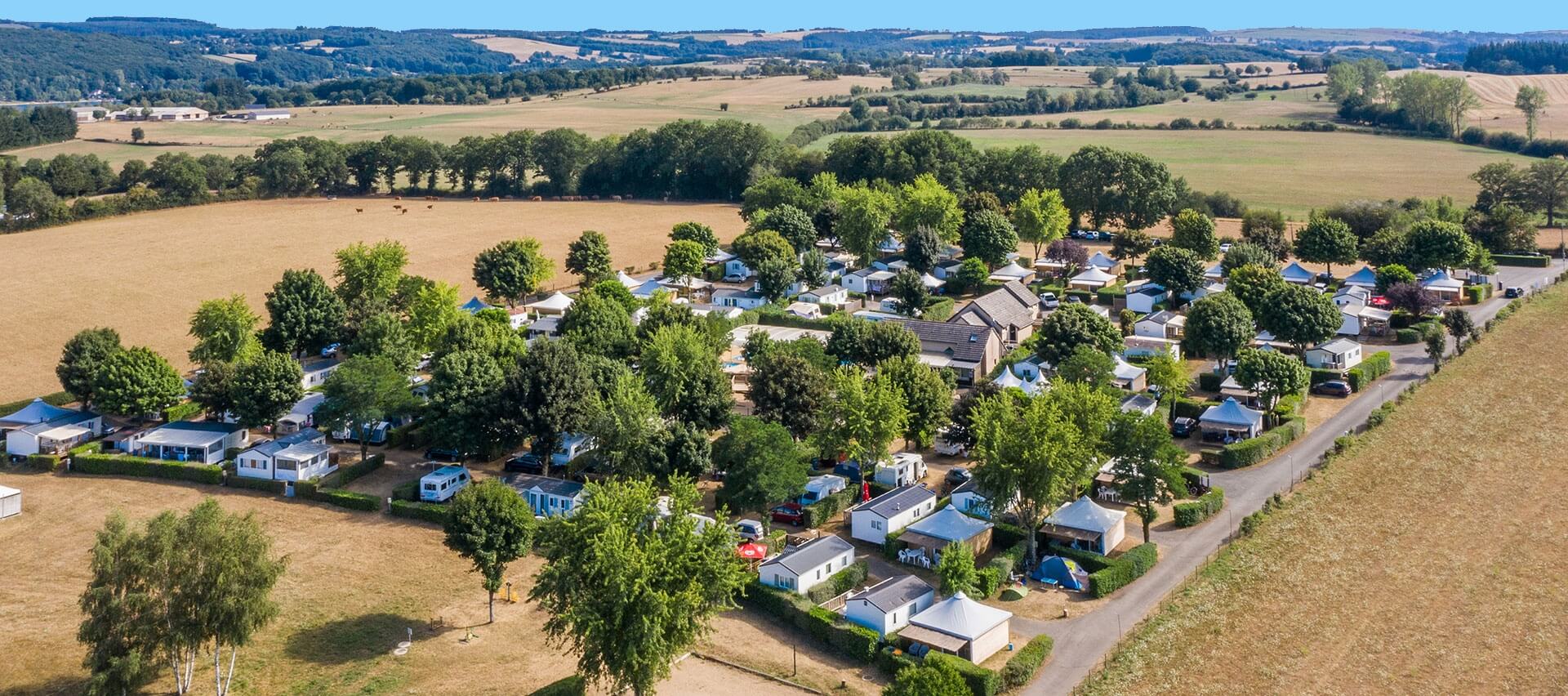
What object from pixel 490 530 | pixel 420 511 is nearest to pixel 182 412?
pixel 420 511

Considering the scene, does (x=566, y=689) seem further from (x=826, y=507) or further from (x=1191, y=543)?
(x=1191, y=543)

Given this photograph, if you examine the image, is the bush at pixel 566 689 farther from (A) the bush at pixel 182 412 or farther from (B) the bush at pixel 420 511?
(A) the bush at pixel 182 412

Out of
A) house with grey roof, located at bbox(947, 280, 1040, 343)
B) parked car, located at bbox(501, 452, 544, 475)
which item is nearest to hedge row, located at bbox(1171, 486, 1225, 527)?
house with grey roof, located at bbox(947, 280, 1040, 343)

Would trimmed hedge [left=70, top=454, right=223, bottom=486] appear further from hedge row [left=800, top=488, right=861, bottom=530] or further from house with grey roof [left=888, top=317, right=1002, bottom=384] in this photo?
house with grey roof [left=888, top=317, right=1002, bottom=384]

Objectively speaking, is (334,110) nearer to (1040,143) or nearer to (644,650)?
(1040,143)

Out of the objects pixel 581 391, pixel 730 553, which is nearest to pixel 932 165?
pixel 581 391

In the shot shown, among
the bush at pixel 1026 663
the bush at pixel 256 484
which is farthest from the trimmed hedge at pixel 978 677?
the bush at pixel 256 484
